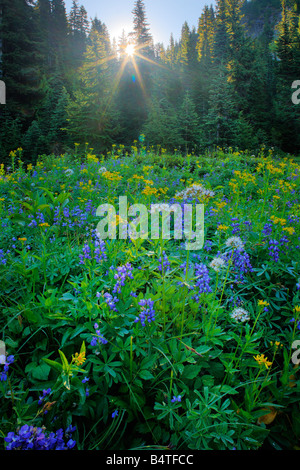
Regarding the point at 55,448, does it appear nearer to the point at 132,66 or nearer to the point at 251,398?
the point at 251,398

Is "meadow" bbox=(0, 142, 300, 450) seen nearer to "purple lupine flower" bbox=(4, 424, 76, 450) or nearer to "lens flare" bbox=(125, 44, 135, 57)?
"purple lupine flower" bbox=(4, 424, 76, 450)

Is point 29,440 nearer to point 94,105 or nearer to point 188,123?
point 94,105

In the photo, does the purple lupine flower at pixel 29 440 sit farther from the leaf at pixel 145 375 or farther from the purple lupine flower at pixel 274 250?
the purple lupine flower at pixel 274 250

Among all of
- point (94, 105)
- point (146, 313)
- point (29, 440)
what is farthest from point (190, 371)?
point (94, 105)

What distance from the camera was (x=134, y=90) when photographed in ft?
78.7

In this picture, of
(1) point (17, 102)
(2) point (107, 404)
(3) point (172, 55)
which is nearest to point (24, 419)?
(2) point (107, 404)

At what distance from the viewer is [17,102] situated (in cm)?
1866

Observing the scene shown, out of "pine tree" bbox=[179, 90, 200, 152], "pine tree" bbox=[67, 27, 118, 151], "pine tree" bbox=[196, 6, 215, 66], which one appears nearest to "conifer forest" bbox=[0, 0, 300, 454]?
"pine tree" bbox=[67, 27, 118, 151]

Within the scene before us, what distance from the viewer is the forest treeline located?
1588cm

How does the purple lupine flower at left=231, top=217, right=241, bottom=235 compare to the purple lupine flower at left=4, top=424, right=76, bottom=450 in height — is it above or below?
above

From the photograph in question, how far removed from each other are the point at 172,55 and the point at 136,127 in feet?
92.8

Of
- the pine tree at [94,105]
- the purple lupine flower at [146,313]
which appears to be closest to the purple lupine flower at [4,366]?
the purple lupine flower at [146,313]

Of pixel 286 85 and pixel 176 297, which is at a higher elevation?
pixel 286 85

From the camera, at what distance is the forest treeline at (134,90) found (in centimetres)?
1588
